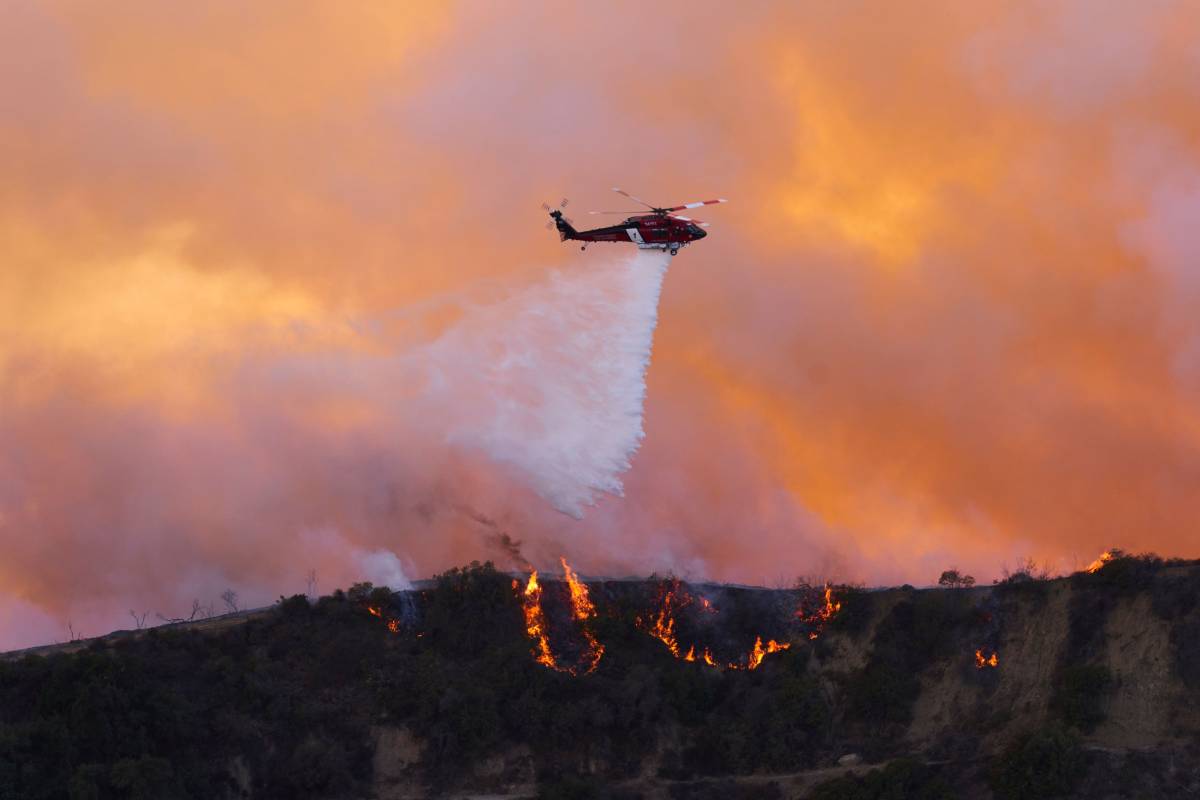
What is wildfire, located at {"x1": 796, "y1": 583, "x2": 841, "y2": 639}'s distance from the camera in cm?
13462

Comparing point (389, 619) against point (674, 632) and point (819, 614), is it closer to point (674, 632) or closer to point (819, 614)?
point (674, 632)

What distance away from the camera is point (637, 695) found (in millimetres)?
128625

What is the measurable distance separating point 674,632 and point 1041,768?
30464mm

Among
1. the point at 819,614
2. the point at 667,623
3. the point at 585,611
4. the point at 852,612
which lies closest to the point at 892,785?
the point at 852,612

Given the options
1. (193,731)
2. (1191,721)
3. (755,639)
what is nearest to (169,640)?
(193,731)

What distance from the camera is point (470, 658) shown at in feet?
433

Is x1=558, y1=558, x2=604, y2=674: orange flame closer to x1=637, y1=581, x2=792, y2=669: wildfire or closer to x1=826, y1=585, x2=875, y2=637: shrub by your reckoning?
x1=637, y1=581, x2=792, y2=669: wildfire

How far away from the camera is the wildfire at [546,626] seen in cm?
13188

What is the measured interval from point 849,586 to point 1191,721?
88.9ft

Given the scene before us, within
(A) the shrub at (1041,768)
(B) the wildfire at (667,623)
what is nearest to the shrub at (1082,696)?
(A) the shrub at (1041,768)

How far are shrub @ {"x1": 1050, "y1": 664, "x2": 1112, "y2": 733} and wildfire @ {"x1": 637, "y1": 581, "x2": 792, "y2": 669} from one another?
20426 millimetres

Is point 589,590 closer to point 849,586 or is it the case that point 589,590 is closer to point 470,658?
point 470,658

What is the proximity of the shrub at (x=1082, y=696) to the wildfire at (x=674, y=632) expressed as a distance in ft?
67.0

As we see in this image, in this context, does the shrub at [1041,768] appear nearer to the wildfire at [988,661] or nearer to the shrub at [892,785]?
the shrub at [892,785]
